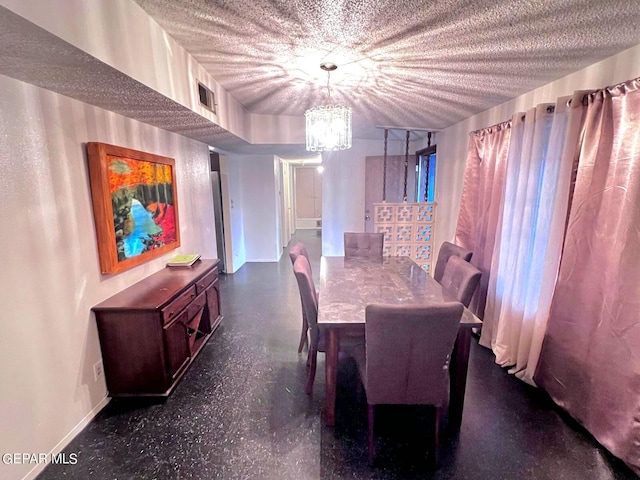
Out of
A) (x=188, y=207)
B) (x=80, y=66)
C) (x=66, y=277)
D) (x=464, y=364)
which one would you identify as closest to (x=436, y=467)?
(x=464, y=364)

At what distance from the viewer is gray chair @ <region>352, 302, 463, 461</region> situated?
1388 millimetres

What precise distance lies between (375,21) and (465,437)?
2409 millimetres

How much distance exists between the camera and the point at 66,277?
1726 mm

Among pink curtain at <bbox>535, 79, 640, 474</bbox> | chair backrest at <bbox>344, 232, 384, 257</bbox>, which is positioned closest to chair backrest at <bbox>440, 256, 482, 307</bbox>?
pink curtain at <bbox>535, 79, 640, 474</bbox>

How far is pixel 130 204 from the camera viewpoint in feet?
7.28

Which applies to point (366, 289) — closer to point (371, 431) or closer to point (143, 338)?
point (371, 431)

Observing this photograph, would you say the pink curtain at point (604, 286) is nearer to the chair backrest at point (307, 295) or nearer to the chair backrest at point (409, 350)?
the chair backrest at point (409, 350)

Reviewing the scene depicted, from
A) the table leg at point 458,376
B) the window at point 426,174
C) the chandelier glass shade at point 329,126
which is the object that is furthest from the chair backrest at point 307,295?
the window at point 426,174

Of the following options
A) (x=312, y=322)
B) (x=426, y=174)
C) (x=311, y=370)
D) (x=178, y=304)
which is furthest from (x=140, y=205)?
(x=426, y=174)

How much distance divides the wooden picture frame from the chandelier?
4.56ft

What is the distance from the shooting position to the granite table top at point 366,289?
67.5 inches

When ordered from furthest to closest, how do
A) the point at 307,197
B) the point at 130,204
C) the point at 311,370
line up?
the point at 307,197 → the point at 130,204 → the point at 311,370

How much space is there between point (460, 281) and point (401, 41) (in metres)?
1.63

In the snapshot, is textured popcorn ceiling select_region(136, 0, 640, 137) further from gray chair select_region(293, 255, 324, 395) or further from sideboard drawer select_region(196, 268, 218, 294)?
sideboard drawer select_region(196, 268, 218, 294)
